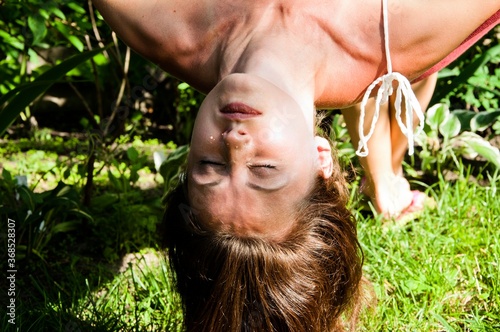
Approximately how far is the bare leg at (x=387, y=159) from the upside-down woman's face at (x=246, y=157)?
3.55 feet

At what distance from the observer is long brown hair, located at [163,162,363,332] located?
5.43 feet

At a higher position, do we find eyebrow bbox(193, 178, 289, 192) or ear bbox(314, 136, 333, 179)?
ear bbox(314, 136, 333, 179)

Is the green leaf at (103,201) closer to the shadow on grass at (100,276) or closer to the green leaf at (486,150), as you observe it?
the shadow on grass at (100,276)

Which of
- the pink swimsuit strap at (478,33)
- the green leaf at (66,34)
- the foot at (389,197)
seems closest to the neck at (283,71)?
the pink swimsuit strap at (478,33)

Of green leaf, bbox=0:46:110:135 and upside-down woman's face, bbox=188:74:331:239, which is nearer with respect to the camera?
upside-down woman's face, bbox=188:74:331:239

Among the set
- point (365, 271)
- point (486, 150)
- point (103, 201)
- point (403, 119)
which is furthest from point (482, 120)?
point (103, 201)

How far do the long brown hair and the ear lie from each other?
0.9 inches

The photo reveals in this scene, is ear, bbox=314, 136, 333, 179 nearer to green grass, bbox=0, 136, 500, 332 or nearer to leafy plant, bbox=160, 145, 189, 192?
green grass, bbox=0, 136, 500, 332

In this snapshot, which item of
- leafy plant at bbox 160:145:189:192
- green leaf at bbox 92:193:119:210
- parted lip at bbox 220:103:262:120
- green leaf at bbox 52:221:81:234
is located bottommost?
green leaf at bbox 52:221:81:234

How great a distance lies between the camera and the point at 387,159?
286cm

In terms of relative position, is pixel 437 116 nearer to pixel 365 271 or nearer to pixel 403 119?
pixel 403 119

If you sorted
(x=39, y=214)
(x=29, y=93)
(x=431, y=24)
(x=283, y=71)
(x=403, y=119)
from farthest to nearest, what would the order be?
(x=403, y=119) → (x=39, y=214) → (x=29, y=93) → (x=431, y=24) → (x=283, y=71)

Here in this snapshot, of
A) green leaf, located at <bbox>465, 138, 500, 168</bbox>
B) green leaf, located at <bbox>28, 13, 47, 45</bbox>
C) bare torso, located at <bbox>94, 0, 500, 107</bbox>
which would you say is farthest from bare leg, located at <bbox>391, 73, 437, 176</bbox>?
green leaf, located at <bbox>28, 13, 47, 45</bbox>

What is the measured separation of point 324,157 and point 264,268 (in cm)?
34
